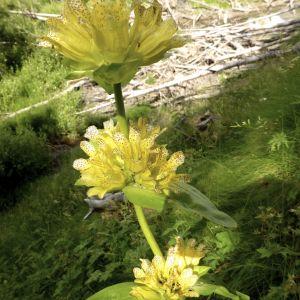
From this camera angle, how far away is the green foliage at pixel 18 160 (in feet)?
17.3

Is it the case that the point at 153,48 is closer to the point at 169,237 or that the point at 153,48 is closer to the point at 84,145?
the point at 84,145

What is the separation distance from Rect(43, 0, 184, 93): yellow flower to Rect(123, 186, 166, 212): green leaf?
228mm

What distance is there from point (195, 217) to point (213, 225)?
17cm

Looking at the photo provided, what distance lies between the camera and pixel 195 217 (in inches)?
96.9

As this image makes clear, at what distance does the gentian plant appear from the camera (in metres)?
0.90

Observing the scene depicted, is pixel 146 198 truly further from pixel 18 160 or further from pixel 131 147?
pixel 18 160

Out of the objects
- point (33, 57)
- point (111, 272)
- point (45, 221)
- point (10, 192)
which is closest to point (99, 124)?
point (10, 192)

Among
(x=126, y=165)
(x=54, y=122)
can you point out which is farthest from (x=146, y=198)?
(x=54, y=122)

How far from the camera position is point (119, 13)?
3.10ft

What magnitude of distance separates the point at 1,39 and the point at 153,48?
8528 mm

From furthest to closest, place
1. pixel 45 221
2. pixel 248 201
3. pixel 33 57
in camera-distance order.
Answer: pixel 33 57 < pixel 45 221 < pixel 248 201

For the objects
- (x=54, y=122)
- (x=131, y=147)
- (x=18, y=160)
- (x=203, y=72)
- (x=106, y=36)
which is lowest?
(x=18, y=160)

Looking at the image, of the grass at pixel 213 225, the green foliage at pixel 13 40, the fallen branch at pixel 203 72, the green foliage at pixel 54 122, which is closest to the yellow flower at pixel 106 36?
the grass at pixel 213 225

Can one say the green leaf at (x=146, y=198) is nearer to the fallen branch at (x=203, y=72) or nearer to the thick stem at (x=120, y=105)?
the thick stem at (x=120, y=105)
